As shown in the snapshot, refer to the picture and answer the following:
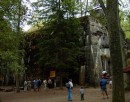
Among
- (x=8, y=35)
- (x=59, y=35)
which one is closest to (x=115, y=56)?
(x=8, y=35)

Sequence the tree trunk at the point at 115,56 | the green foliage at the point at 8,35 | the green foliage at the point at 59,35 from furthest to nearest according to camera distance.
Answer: the green foliage at the point at 59,35, the green foliage at the point at 8,35, the tree trunk at the point at 115,56

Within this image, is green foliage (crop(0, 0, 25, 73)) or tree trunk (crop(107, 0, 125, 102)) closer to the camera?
tree trunk (crop(107, 0, 125, 102))

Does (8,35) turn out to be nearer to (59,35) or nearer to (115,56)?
(59,35)

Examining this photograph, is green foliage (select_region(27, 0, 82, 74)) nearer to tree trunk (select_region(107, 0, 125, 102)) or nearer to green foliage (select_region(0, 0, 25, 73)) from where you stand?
green foliage (select_region(0, 0, 25, 73))

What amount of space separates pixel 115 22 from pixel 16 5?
652 inches

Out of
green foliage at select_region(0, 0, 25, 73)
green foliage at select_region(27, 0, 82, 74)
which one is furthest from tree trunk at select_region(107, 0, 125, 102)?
green foliage at select_region(27, 0, 82, 74)

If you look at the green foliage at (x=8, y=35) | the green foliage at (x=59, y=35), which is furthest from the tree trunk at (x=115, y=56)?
the green foliage at (x=59, y=35)

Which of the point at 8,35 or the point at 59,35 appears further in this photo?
the point at 59,35

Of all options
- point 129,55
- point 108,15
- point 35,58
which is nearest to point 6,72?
point 35,58

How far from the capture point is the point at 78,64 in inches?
1437

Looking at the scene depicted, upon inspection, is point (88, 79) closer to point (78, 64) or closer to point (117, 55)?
point (78, 64)

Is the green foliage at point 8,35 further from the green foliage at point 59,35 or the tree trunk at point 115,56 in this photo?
the tree trunk at point 115,56

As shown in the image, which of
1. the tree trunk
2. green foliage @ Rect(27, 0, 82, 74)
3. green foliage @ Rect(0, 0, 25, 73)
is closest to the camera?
the tree trunk

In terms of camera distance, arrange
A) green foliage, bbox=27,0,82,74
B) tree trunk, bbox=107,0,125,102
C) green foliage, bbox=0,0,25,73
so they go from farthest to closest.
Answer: green foliage, bbox=27,0,82,74 → green foliage, bbox=0,0,25,73 → tree trunk, bbox=107,0,125,102
